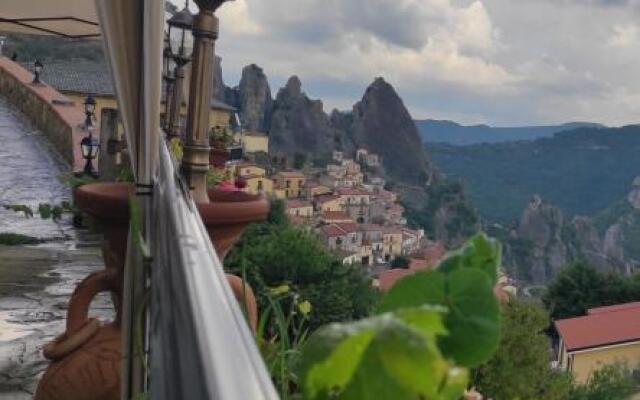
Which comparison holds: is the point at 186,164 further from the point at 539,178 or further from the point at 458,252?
the point at 539,178

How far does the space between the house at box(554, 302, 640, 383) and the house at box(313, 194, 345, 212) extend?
31.9 metres

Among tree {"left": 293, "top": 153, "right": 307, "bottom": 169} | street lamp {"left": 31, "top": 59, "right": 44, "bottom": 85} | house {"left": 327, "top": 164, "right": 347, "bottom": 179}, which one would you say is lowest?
house {"left": 327, "top": 164, "right": 347, "bottom": 179}

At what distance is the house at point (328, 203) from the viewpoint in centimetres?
6556

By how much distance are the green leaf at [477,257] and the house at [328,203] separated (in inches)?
2518

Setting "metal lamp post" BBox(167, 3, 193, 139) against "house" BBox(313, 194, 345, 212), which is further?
"house" BBox(313, 194, 345, 212)

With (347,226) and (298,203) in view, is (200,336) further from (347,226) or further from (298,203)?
(347,226)

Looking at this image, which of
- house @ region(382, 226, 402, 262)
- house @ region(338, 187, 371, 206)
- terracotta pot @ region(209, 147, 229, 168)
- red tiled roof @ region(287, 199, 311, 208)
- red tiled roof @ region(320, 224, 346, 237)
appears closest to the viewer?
terracotta pot @ region(209, 147, 229, 168)

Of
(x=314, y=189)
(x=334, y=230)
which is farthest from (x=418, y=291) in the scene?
(x=314, y=189)

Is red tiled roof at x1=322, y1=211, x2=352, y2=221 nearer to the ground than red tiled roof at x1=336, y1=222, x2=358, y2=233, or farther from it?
farther from it

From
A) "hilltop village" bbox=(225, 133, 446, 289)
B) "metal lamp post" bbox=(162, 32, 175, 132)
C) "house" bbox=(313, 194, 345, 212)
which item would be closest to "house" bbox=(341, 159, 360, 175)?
"hilltop village" bbox=(225, 133, 446, 289)

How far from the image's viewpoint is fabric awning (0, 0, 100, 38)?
5293mm

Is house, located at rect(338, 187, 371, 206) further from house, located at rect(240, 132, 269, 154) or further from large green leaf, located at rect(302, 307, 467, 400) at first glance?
large green leaf, located at rect(302, 307, 467, 400)

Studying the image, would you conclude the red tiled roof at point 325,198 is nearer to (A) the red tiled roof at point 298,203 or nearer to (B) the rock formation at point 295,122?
(A) the red tiled roof at point 298,203

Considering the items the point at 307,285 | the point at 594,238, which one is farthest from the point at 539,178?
the point at 307,285
